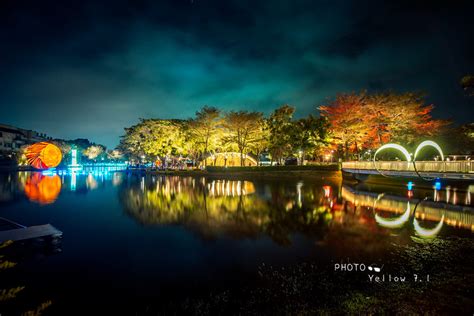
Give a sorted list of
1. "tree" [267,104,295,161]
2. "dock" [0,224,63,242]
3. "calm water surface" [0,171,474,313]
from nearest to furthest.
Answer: "calm water surface" [0,171,474,313], "dock" [0,224,63,242], "tree" [267,104,295,161]

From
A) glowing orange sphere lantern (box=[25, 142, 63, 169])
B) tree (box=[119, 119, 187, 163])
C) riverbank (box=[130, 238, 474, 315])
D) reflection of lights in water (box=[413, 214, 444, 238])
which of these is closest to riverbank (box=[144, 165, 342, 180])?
tree (box=[119, 119, 187, 163])

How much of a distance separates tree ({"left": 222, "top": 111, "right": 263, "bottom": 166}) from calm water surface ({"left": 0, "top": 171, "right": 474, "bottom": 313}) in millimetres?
31898

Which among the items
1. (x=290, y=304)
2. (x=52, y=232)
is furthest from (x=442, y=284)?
(x=52, y=232)

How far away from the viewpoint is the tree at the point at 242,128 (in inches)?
1833

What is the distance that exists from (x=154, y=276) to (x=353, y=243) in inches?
255

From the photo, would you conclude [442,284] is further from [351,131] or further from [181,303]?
[351,131]

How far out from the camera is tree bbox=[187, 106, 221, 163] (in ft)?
159

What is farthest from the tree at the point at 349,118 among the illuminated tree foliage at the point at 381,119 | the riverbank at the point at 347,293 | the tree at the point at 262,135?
the riverbank at the point at 347,293

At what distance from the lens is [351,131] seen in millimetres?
40500

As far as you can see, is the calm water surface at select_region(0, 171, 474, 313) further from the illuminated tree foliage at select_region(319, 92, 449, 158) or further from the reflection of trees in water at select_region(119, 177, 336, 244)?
the illuminated tree foliage at select_region(319, 92, 449, 158)

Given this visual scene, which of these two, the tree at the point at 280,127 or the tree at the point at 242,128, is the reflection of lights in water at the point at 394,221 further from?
the tree at the point at 242,128

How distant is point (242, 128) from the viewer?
47656 mm

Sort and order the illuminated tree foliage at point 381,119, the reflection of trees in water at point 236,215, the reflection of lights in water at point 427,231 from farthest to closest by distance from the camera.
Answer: the illuminated tree foliage at point 381,119 → the reflection of trees in water at point 236,215 → the reflection of lights in water at point 427,231

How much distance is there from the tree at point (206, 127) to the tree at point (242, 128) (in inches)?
74.7
